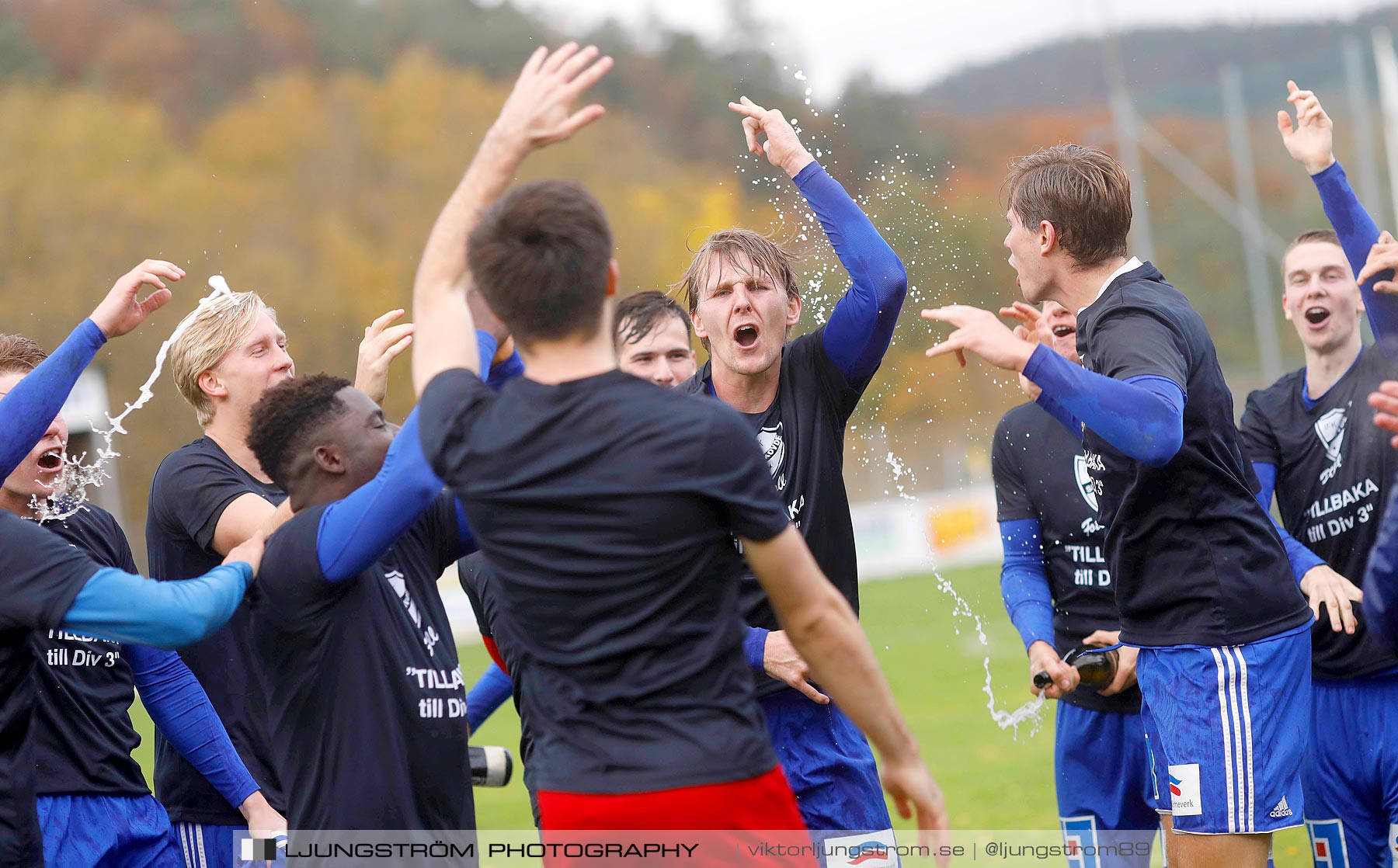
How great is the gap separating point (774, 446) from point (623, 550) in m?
1.81

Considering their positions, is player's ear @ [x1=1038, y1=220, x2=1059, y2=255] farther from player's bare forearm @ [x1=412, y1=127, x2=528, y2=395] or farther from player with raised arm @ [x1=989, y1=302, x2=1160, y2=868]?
player's bare forearm @ [x1=412, y1=127, x2=528, y2=395]

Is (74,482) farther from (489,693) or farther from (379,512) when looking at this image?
(379,512)

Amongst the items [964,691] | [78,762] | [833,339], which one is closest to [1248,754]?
[833,339]

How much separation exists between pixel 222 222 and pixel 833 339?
3869cm

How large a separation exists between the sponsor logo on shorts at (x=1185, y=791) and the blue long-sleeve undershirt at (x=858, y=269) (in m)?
1.64

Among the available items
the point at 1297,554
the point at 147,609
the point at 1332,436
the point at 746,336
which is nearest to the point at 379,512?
the point at 147,609

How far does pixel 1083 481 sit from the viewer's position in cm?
543

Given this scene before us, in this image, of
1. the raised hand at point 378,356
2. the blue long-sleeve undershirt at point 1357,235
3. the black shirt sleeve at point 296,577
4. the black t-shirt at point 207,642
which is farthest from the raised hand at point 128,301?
the blue long-sleeve undershirt at point 1357,235

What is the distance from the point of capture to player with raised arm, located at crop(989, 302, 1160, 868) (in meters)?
5.38

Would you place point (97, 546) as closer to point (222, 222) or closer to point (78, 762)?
point (78, 762)

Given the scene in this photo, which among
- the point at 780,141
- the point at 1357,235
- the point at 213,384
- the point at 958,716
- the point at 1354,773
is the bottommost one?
the point at 958,716

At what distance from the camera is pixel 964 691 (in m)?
15.3

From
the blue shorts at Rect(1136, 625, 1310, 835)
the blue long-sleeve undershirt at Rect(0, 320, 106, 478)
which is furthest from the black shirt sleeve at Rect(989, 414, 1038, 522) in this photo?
the blue long-sleeve undershirt at Rect(0, 320, 106, 478)

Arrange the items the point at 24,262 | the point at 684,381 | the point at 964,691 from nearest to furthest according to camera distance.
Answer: the point at 684,381 → the point at 964,691 → the point at 24,262
